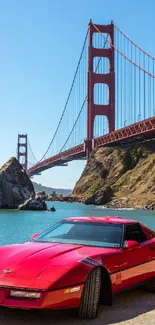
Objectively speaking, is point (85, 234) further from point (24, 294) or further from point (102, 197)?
point (102, 197)

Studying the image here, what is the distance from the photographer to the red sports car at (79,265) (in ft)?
16.7

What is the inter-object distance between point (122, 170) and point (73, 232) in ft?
285

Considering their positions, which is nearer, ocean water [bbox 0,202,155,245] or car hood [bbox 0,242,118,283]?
car hood [bbox 0,242,118,283]

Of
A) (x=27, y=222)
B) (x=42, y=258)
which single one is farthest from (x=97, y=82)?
(x=42, y=258)

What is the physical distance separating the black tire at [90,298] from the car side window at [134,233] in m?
1.23

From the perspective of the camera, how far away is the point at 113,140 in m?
75.9

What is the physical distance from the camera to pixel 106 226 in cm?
666

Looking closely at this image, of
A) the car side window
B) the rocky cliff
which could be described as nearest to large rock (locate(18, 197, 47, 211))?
the rocky cliff

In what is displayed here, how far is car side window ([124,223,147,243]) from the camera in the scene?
673 cm

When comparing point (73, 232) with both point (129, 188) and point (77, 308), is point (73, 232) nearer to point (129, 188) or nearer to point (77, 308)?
point (77, 308)

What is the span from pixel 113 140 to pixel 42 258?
70.7m

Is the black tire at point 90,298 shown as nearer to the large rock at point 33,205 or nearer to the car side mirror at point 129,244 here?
the car side mirror at point 129,244

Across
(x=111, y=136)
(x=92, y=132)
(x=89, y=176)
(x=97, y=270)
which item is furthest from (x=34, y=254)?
(x=89, y=176)

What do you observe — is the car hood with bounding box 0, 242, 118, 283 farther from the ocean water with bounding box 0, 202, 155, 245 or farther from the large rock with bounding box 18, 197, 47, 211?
the large rock with bounding box 18, 197, 47, 211
